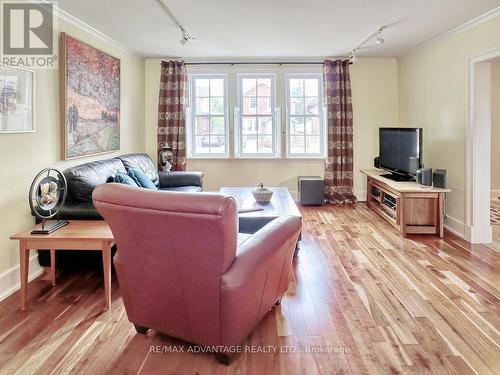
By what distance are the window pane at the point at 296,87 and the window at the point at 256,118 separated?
0.34m

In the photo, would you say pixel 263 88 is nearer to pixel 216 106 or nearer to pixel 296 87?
pixel 296 87

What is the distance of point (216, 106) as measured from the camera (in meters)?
6.77

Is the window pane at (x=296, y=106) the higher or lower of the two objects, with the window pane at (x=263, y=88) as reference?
lower

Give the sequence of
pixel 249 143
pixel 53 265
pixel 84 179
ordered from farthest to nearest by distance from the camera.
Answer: pixel 249 143 < pixel 84 179 < pixel 53 265

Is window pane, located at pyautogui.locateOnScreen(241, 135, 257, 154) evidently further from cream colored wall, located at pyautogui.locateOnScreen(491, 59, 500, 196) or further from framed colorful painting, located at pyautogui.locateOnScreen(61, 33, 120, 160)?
cream colored wall, located at pyautogui.locateOnScreen(491, 59, 500, 196)

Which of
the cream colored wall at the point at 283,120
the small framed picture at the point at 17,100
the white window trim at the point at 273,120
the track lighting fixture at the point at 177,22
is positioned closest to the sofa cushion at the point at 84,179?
the small framed picture at the point at 17,100

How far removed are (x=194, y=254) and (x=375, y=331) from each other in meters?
1.28

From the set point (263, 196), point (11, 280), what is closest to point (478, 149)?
point (263, 196)

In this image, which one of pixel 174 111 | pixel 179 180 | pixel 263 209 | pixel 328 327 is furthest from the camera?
pixel 174 111

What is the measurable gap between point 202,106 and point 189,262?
16.9 ft

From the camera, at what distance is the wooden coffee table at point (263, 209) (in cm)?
365

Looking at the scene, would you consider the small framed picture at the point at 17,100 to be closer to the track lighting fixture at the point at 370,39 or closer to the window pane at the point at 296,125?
the track lighting fixture at the point at 370,39

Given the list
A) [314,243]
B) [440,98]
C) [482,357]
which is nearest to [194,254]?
[482,357]

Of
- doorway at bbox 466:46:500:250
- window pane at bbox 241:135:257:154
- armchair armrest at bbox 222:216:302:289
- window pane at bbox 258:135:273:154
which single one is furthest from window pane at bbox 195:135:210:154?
armchair armrest at bbox 222:216:302:289
